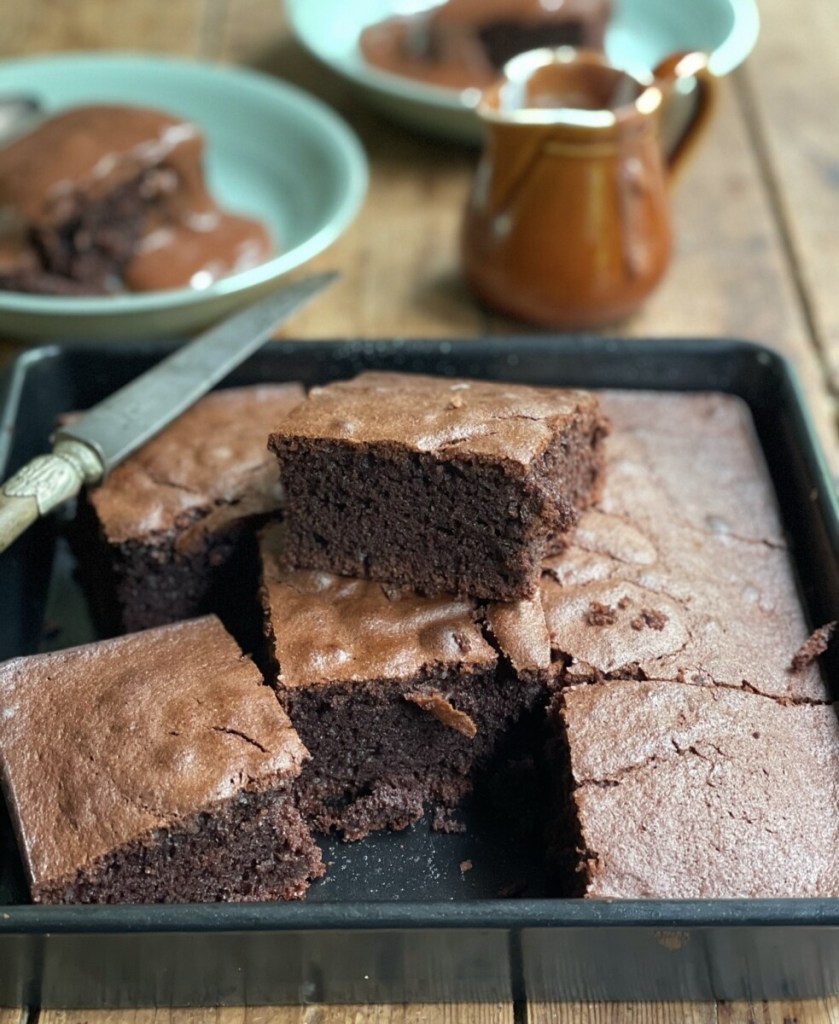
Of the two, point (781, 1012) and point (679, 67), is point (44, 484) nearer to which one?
point (781, 1012)

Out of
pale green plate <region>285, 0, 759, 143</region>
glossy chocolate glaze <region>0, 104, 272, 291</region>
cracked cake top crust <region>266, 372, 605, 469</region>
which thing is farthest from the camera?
pale green plate <region>285, 0, 759, 143</region>

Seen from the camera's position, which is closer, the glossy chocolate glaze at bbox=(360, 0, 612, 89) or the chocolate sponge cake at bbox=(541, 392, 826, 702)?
the chocolate sponge cake at bbox=(541, 392, 826, 702)

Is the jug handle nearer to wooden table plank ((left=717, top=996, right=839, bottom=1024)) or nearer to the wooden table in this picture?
the wooden table

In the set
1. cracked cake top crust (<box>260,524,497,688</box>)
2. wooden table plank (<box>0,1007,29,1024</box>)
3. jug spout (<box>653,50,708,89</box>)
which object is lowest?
wooden table plank (<box>0,1007,29,1024</box>)

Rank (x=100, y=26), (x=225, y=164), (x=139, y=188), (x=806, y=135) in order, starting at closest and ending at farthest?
(x=139, y=188) < (x=225, y=164) < (x=806, y=135) < (x=100, y=26)

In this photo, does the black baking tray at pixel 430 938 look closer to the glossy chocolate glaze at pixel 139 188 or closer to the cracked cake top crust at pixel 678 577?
the cracked cake top crust at pixel 678 577

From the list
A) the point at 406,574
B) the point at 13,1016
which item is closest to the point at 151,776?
the point at 13,1016

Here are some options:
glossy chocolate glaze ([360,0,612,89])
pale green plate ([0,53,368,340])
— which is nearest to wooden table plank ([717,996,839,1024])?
pale green plate ([0,53,368,340])
